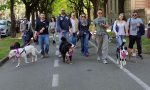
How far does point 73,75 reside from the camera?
13625 millimetres

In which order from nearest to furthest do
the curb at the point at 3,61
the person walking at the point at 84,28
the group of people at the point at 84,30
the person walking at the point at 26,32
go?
the group of people at the point at 84,30, the curb at the point at 3,61, the person walking at the point at 84,28, the person walking at the point at 26,32

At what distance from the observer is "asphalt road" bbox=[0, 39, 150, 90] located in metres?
11.6

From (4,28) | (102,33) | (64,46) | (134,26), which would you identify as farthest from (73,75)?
(4,28)

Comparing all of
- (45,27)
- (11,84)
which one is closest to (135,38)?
(45,27)

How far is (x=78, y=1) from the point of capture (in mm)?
86750

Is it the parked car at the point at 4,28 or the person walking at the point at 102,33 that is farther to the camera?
the parked car at the point at 4,28

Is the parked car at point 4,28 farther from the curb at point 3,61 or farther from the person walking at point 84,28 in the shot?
the person walking at point 84,28

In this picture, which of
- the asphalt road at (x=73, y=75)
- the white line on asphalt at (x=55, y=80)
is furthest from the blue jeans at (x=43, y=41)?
the white line on asphalt at (x=55, y=80)

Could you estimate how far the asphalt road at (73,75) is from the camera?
11.6 metres

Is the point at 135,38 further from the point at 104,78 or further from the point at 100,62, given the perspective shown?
the point at 104,78

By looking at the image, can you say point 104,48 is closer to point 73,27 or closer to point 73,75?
point 73,27

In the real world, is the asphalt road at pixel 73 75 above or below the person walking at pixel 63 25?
below

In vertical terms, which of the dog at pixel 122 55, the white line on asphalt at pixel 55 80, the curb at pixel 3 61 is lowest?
the curb at pixel 3 61

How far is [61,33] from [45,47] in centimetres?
97
